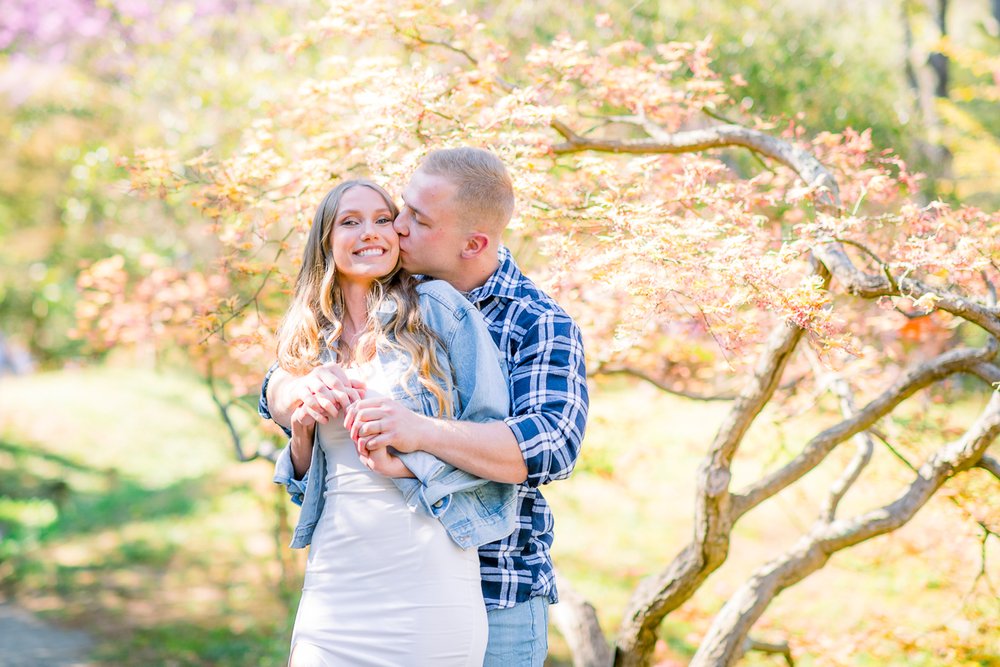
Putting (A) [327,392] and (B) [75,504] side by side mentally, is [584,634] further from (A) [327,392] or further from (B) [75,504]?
(B) [75,504]

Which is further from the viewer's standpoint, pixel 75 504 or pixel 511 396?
pixel 75 504

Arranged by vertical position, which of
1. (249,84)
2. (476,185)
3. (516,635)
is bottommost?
(516,635)

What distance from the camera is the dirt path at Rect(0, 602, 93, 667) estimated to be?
5586 millimetres

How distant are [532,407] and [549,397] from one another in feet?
0.13

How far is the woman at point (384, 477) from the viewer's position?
71.1 inches

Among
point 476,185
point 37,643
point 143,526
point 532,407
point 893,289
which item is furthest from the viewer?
point 143,526

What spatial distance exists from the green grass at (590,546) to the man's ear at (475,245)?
2017 millimetres

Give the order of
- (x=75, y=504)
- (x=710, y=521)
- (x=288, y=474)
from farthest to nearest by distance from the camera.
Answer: (x=75, y=504), (x=710, y=521), (x=288, y=474)

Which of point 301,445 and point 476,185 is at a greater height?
point 476,185

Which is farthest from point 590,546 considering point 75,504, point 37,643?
point 75,504

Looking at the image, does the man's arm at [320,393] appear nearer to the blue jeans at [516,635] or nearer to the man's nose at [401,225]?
the man's nose at [401,225]

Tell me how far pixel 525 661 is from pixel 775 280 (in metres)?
1.13

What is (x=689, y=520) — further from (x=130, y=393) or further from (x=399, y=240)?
(x=130, y=393)

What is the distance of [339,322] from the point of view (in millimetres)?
2062
